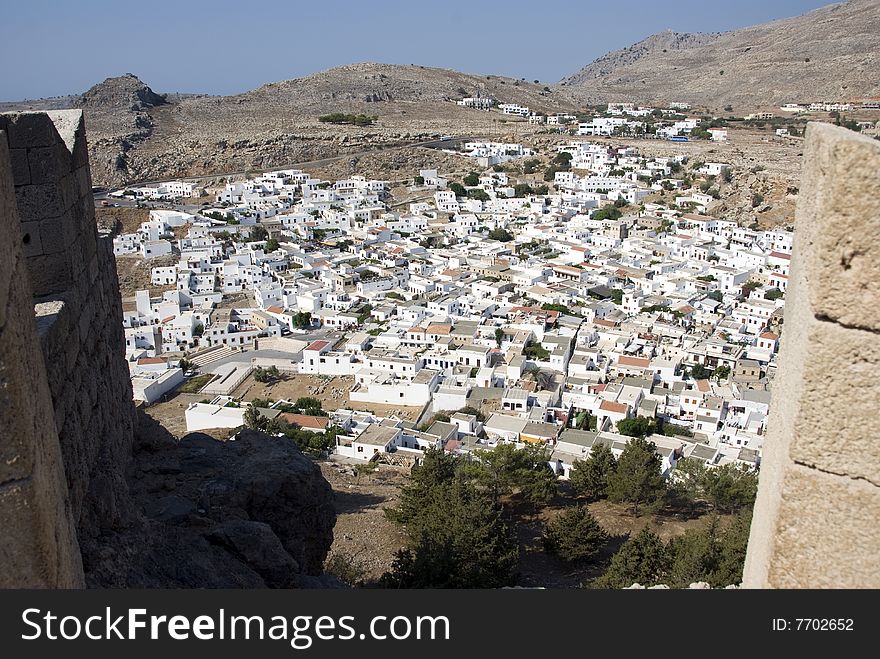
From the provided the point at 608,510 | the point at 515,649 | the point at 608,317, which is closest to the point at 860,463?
the point at 515,649

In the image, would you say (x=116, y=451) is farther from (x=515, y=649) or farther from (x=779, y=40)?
(x=779, y=40)

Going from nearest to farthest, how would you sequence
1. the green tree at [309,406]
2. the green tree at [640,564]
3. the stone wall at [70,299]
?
the stone wall at [70,299] → the green tree at [640,564] → the green tree at [309,406]

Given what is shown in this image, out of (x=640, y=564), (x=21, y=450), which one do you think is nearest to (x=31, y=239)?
(x=21, y=450)

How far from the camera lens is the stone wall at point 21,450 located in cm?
201

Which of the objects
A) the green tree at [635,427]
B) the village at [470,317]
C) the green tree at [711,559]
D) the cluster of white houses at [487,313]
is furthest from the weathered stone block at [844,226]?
the green tree at [635,427]

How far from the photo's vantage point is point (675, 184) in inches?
1969

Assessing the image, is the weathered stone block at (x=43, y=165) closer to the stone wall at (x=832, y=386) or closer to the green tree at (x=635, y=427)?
the stone wall at (x=832, y=386)

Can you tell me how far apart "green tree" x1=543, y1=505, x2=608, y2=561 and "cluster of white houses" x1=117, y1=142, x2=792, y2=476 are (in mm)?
6046

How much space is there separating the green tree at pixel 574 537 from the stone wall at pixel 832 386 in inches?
Answer: 356

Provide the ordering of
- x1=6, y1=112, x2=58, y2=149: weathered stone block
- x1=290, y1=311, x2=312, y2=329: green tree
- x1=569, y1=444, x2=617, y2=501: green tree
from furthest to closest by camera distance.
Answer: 1. x1=290, y1=311, x2=312, y2=329: green tree
2. x1=569, y1=444, x2=617, y2=501: green tree
3. x1=6, y1=112, x2=58, y2=149: weathered stone block

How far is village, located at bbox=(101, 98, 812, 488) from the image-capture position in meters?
21.0

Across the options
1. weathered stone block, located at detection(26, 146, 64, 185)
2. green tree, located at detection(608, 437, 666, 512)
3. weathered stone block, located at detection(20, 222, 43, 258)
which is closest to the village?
green tree, located at detection(608, 437, 666, 512)

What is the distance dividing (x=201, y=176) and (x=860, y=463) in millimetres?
56666

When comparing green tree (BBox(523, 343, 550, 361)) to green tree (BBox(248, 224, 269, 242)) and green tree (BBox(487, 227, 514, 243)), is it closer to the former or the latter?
green tree (BBox(487, 227, 514, 243))
